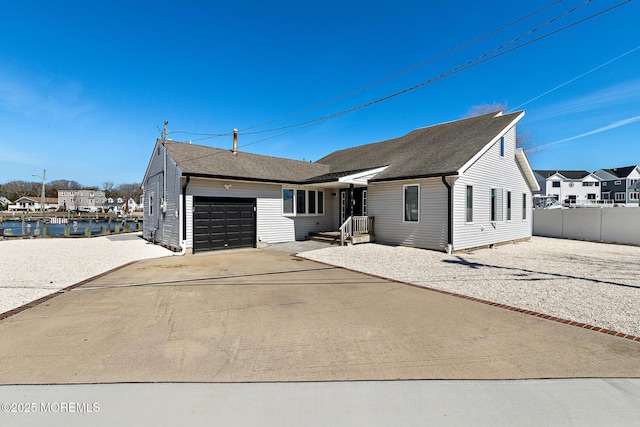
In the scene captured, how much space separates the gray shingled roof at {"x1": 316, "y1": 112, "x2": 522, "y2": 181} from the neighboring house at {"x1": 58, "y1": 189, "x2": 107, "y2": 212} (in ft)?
330

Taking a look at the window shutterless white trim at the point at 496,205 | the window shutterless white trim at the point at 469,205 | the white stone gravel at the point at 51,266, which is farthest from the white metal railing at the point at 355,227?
the white stone gravel at the point at 51,266

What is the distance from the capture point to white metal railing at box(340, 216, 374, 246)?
13.2m

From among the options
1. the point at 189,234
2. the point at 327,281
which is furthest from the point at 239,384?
the point at 189,234

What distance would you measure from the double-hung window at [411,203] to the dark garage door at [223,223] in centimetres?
652

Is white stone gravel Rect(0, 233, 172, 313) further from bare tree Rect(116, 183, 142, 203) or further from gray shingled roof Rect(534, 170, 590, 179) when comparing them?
bare tree Rect(116, 183, 142, 203)

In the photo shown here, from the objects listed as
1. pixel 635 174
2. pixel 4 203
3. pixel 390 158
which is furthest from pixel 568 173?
pixel 4 203

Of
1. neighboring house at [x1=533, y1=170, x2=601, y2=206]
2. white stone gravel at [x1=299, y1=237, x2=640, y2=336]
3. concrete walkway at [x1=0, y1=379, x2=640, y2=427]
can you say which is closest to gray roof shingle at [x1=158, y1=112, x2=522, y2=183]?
white stone gravel at [x1=299, y1=237, x2=640, y2=336]

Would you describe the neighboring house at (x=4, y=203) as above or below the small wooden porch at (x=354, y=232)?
above

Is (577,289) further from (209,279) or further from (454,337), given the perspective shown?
(209,279)

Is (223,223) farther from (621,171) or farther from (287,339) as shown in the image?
(621,171)

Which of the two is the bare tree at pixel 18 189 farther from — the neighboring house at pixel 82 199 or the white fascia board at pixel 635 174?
the white fascia board at pixel 635 174

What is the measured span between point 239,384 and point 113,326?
2.65 meters

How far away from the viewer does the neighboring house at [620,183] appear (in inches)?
1950

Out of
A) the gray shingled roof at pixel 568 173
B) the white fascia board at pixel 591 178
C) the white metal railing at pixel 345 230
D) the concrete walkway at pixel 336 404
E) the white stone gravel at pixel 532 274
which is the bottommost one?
the concrete walkway at pixel 336 404
